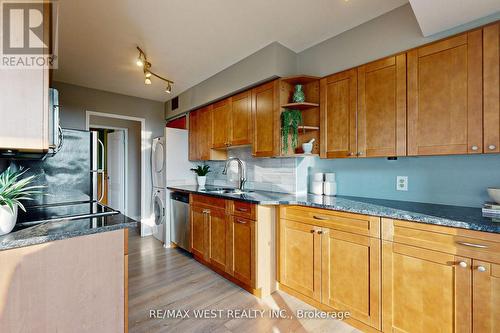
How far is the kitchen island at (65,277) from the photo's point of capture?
Result: 1039 mm

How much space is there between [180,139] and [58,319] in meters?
3.06

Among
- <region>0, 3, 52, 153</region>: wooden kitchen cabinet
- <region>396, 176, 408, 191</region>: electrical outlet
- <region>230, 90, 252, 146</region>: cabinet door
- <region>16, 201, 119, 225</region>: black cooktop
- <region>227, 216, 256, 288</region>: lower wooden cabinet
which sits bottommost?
<region>227, 216, 256, 288</region>: lower wooden cabinet

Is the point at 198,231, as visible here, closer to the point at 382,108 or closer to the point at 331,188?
the point at 331,188

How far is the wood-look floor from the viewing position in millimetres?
1798

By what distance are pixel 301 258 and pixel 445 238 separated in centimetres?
109

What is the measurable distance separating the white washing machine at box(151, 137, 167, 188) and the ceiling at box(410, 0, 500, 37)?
353 cm

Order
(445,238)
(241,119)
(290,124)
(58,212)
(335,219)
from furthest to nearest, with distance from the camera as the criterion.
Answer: (241,119), (290,124), (335,219), (58,212), (445,238)

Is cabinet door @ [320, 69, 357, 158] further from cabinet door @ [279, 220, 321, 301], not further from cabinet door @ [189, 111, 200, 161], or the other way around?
Answer: cabinet door @ [189, 111, 200, 161]

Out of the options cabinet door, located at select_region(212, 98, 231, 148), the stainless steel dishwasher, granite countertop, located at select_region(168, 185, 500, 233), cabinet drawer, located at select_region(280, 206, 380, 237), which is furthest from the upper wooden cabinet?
cabinet drawer, located at select_region(280, 206, 380, 237)

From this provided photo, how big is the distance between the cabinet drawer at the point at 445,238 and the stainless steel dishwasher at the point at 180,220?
245 centimetres

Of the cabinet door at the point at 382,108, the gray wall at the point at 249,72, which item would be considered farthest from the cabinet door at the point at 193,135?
the cabinet door at the point at 382,108

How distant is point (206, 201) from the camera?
282 cm

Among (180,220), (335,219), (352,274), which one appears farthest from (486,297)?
(180,220)

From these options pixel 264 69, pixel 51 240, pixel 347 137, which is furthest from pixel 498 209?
pixel 51 240
